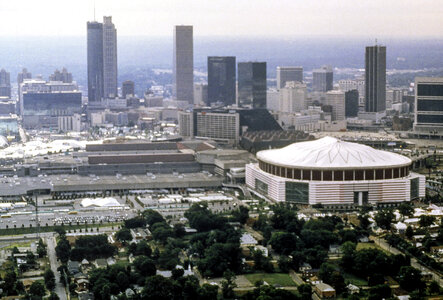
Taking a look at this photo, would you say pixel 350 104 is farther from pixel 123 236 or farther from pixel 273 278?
pixel 273 278

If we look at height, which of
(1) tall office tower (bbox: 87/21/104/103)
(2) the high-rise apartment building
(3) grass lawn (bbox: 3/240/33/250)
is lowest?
(3) grass lawn (bbox: 3/240/33/250)

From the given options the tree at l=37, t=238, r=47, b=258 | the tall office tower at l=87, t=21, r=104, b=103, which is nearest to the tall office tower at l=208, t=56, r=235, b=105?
the tall office tower at l=87, t=21, r=104, b=103

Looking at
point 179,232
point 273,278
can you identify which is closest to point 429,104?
point 179,232

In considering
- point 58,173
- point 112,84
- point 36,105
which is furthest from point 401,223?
point 112,84

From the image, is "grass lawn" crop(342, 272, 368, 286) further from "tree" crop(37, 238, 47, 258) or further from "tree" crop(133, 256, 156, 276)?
"tree" crop(37, 238, 47, 258)

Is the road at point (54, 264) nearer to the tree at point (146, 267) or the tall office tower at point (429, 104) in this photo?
the tree at point (146, 267)

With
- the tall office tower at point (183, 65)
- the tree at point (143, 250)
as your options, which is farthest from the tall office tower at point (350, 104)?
the tree at point (143, 250)
